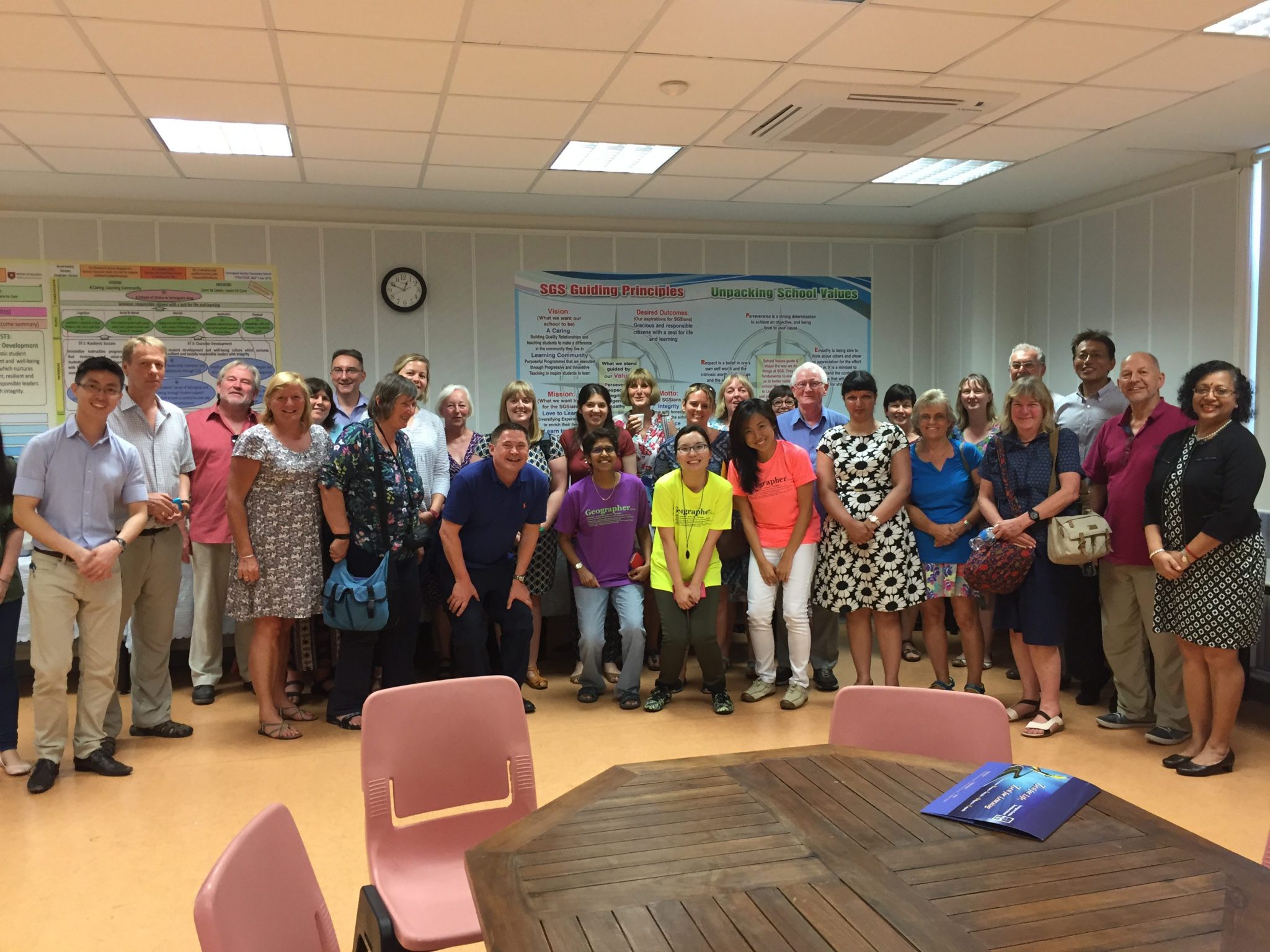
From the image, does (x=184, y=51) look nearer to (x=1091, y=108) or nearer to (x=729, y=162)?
(x=729, y=162)

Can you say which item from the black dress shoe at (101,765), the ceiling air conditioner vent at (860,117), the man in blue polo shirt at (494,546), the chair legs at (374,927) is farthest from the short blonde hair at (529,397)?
the chair legs at (374,927)

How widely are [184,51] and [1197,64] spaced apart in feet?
13.1

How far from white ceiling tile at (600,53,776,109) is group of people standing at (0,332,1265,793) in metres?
1.46

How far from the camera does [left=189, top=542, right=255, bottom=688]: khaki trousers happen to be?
4.94m

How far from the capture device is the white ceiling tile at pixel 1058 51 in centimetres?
360

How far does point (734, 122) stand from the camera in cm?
466

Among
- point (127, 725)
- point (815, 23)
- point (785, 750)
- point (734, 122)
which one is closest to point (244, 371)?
point (127, 725)

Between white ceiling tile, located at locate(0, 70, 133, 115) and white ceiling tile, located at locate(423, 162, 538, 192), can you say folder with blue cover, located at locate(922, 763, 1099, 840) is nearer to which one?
white ceiling tile, located at locate(0, 70, 133, 115)

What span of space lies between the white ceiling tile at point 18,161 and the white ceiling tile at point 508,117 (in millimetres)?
2272

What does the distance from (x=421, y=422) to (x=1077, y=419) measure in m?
3.43

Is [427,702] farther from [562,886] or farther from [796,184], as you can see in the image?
[796,184]


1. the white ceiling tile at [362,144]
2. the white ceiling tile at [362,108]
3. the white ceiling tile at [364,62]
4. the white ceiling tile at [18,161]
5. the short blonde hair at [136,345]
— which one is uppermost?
the white ceiling tile at [18,161]

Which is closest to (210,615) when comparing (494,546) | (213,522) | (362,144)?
(213,522)

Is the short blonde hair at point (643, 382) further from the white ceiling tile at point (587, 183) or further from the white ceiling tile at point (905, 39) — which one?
the white ceiling tile at point (905, 39)
